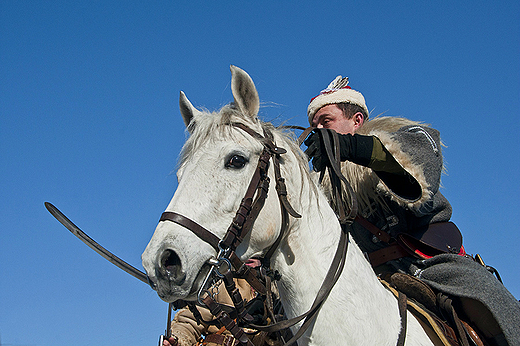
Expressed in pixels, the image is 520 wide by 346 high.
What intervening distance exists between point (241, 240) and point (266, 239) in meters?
0.17

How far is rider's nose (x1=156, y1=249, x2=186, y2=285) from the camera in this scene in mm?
2045

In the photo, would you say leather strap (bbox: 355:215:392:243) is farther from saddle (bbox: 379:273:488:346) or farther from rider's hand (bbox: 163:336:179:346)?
rider's hand (bbox: 163:336:179:346)

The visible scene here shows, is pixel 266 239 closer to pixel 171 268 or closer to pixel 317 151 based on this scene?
pixel 171 268

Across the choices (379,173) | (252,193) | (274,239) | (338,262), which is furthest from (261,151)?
(379,173)

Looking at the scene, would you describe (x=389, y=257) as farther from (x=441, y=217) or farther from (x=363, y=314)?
(x=363, y=314)

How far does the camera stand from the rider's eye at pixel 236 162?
235 cm

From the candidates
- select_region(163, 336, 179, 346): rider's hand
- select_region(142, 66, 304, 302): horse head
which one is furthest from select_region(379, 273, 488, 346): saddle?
select_region(163, 336, 179, 346): rider's hand

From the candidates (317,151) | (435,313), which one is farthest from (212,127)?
(435,313)

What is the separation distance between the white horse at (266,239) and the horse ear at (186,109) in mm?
299

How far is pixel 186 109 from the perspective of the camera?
3021 mm

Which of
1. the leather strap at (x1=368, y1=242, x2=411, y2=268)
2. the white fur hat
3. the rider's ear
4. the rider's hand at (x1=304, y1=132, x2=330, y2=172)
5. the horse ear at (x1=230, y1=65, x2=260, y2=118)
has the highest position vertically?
the white fur hat

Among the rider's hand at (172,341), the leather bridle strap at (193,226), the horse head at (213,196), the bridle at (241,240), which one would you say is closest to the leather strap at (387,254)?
the bridle at (241,240)

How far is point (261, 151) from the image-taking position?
244 cm

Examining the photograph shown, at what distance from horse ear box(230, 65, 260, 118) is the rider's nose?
1.01 meters
